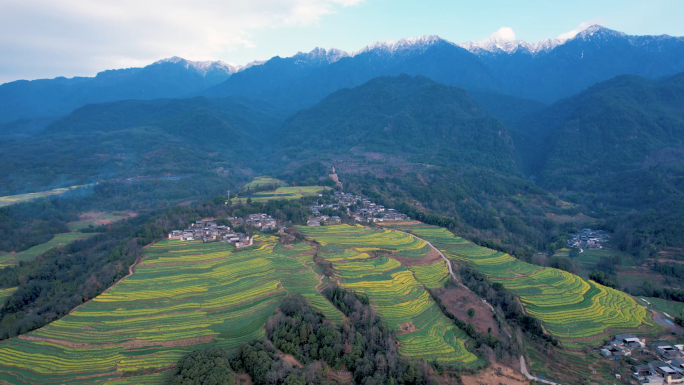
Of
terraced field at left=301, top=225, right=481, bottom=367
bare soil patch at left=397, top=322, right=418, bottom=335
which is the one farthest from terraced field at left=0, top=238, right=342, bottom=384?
bare soil patch at left=397, top=322, right=418, bottom=335

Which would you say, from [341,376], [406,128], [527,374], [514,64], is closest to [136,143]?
[406,128]

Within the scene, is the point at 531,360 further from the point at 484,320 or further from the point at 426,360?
the point at 426,360

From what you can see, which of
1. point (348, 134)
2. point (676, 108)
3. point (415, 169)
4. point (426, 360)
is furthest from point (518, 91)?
point (426, 360)

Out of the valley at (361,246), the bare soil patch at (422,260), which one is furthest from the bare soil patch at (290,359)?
the bare soil patch at (422,260)

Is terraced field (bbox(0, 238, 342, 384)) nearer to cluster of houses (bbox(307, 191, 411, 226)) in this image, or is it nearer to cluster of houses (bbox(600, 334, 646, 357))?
cluster of houses (bbox(307, 191, 411, 226))

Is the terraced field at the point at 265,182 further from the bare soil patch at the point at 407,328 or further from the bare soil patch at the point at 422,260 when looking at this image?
the bare soil patch at the point at 407,328

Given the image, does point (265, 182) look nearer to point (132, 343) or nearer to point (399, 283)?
point (399, 283)

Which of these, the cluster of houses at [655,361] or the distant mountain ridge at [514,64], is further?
the distant mountain ridge at [514,64]
